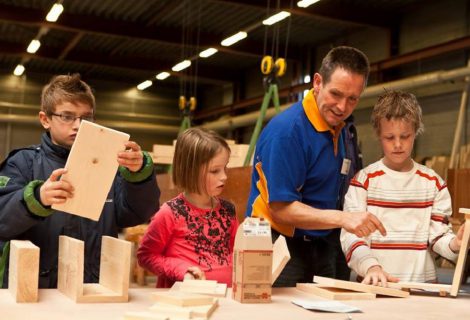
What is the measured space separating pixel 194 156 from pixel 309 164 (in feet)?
1.41

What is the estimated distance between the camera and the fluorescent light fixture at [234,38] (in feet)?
37.0

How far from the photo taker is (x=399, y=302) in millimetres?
1695

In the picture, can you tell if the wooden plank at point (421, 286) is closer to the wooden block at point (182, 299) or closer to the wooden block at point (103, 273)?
the wooden block at point (182, 299)

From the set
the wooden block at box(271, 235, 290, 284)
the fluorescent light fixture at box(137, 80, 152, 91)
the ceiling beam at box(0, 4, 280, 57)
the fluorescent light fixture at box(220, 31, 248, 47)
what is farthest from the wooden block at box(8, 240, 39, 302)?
the fluorescent light fixture at box(137, 80, 152, 91)

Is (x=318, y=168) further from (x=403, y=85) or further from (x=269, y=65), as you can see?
(x=403, y=85)

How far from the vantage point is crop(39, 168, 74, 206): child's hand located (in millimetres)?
1592

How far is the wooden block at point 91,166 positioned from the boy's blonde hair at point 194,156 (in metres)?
0.49

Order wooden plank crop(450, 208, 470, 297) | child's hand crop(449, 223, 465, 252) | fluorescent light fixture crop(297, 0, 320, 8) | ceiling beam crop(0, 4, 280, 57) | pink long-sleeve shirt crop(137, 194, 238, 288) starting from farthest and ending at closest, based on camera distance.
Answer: ceiling beam crop(0, 4, 280, 57)
fluorescent light fixture crop(297, 0, 320, 8)
pink long-sleeve shirt crop(137, 194, 238, 288)
child's hand crop(449, 223, 465, 252)
wooden plank crop(450, 208, 470, 297)

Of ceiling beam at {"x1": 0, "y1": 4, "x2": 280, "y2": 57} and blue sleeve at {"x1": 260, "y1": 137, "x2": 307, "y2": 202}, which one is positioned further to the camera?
ceiling beam at {"x1": 0, "y1": 4, "x2": 280, "y2": 57}

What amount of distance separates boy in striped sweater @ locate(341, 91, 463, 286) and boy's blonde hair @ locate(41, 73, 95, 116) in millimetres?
981

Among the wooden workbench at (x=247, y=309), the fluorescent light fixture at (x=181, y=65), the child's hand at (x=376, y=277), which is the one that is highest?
the fluorescent light fixture at (x=181, y=65)

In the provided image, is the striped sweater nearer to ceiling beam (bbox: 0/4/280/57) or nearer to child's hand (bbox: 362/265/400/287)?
child's hand (bbox: 362/265/400/287)

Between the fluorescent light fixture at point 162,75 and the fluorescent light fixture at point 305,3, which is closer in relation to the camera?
the fluorescent light fixture at point 305,3

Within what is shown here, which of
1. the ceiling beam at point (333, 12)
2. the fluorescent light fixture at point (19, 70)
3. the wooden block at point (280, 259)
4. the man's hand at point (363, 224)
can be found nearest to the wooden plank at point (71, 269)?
the wooden block at point (280, 259)
